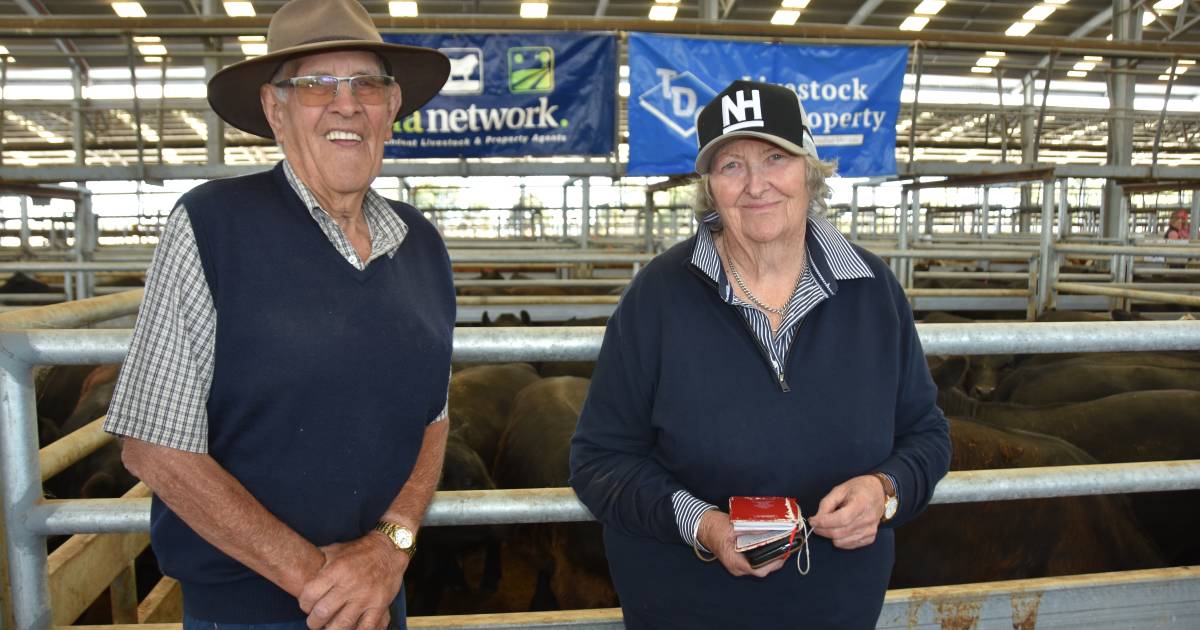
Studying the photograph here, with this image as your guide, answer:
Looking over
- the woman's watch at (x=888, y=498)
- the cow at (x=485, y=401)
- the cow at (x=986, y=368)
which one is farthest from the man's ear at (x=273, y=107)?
the cow at (x=986, y=368)

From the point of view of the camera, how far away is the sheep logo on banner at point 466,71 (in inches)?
223

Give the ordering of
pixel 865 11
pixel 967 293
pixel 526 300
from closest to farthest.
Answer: pixel 526 300, pixel 967 293, pixel 865 11

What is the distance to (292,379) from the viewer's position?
59.2 inches

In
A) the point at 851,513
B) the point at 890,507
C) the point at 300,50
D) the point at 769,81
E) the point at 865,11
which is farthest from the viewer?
the point at 865,11

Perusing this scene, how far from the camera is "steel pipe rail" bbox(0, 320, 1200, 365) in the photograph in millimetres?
1841

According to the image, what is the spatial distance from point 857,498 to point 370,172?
45.9 inches

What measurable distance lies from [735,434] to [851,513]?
273 mm

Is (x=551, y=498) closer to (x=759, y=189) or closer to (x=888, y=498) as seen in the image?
(x=888, y=498)

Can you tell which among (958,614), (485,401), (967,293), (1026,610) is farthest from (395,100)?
(967,293)

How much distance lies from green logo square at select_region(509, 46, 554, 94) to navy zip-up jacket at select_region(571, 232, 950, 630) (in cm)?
413

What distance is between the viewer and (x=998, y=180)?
715 centimetres

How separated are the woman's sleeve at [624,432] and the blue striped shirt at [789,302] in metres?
0.07

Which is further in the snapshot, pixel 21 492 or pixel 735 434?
pixel 21 492

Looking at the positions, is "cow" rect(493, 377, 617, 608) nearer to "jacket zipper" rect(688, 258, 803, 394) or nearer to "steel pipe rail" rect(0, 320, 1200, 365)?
"steel pipe rail" rect(0, 320, 1200, 365)
